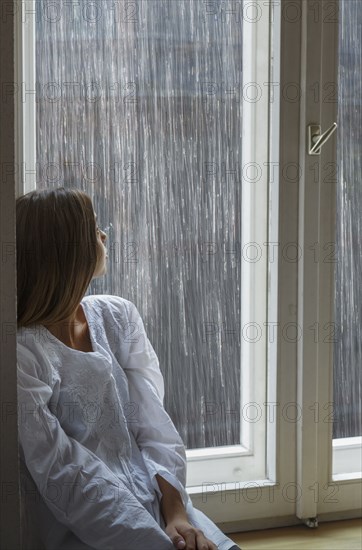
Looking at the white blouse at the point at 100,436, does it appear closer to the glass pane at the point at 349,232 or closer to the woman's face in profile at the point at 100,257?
the woman's face in profile at the point at 100,257

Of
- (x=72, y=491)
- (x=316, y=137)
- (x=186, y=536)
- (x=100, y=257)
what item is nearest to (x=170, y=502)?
(x=186, y=536)

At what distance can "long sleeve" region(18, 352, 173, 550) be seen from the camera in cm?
139

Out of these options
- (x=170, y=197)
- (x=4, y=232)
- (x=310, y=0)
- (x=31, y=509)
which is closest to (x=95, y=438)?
(x=31, y=509)

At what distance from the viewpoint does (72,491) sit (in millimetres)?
1398

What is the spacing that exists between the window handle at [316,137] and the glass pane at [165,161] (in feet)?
0.50

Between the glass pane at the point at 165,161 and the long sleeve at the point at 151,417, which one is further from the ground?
the glass pane at the point at 165,161

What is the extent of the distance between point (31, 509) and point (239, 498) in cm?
57

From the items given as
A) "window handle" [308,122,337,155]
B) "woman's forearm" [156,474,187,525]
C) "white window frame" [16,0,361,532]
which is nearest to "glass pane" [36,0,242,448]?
"white window frame" [16,0,361,532]

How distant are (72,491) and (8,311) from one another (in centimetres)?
32

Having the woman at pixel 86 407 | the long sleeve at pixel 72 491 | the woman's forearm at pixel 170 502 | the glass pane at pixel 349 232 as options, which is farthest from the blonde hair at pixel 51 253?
the glass pane at pixel 349 232

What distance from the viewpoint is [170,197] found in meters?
1.79

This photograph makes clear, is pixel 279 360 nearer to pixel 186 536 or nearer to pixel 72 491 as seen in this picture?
pixel 186 536

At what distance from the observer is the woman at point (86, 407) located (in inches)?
55.1

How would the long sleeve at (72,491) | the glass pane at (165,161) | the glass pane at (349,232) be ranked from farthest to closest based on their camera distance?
the glass pane at (349,232), the glass pane at (165,161), the long sleeve at (72,491)
